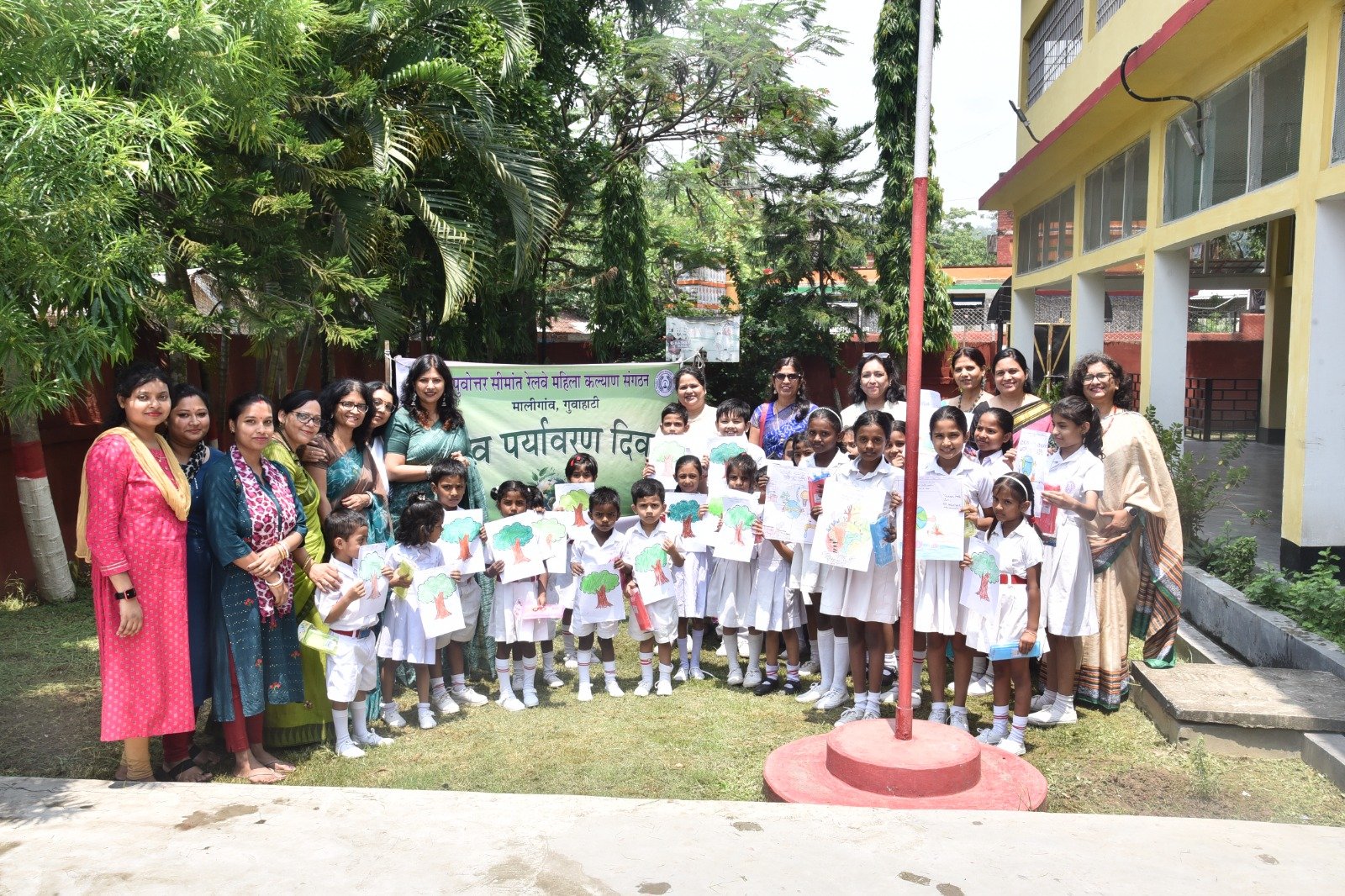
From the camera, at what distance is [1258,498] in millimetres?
11297

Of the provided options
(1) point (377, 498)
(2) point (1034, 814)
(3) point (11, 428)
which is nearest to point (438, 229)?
(3) point (11, 428)

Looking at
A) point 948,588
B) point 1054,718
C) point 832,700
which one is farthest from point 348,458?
point 1054,718

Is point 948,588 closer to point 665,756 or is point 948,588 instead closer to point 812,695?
point 812,695

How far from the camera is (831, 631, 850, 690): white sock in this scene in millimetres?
5125

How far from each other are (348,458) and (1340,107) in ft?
19.5

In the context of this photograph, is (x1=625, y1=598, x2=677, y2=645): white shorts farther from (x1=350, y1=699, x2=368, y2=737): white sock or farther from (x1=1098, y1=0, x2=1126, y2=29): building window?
(x1=1098, y1=0, x2=1126, y2=29): building window

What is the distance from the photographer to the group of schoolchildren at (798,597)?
4539mm

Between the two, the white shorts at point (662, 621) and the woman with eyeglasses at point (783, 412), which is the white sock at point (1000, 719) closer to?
the white shorts at point (662, 621)

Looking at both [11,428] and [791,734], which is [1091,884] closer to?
[791,734]

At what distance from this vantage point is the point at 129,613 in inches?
151

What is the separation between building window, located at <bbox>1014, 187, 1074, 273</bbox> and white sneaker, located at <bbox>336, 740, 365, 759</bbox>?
1098cm

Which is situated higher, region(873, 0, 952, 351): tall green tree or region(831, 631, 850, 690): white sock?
region(873, 0, 952, 351): tall green tree

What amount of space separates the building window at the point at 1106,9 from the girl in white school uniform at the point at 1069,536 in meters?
7.64

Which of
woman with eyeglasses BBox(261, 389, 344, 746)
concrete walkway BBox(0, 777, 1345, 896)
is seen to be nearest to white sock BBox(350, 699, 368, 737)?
woman with eyeglasses BBox(261, 389, 344, 746)
